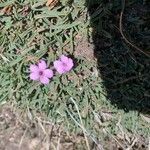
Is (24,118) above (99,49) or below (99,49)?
below

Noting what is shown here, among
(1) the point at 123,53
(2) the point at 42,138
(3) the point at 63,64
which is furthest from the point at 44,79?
(1) the point at 123,53

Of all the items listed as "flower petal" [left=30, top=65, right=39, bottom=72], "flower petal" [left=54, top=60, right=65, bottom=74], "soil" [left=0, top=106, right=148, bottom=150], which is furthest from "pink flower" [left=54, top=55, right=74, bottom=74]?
"soil" [left=0, top=106, right=148, bottom=150]

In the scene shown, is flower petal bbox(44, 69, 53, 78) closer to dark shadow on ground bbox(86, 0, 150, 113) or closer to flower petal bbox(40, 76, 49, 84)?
flower petal bbox(40, 76, 49, 84)

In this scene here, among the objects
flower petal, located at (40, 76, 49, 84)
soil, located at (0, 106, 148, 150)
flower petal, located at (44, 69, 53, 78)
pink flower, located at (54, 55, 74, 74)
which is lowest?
soil, located at (0, 106, 148, 150)

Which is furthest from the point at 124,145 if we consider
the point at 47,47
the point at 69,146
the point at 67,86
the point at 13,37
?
the point at 13,37

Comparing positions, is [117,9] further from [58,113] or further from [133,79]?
[58,113]
